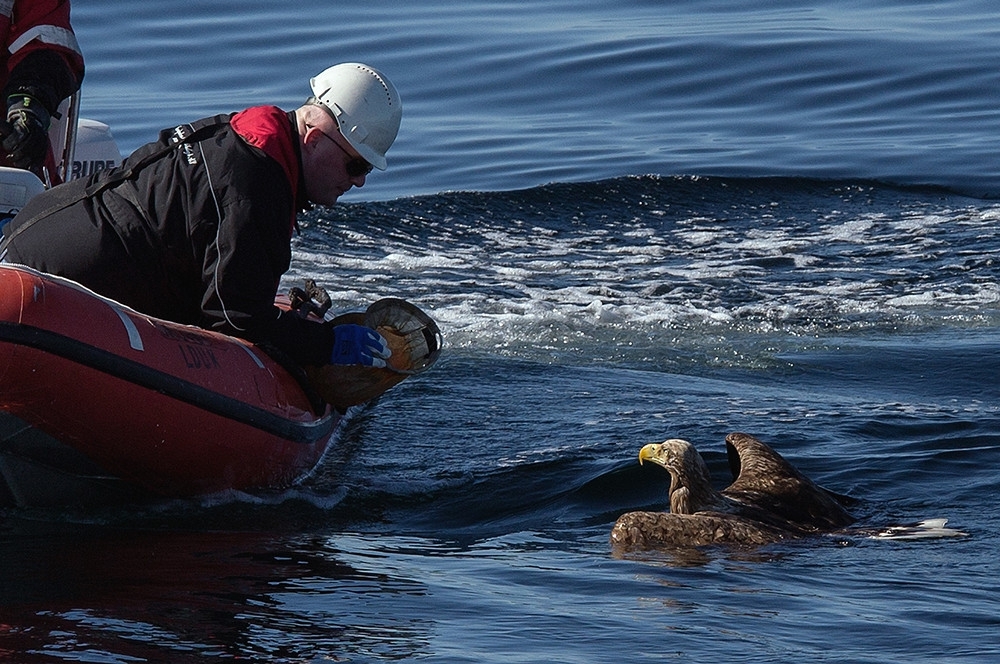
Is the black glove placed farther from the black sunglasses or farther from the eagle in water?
the eagle in water

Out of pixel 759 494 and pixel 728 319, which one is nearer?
pixel 759 494

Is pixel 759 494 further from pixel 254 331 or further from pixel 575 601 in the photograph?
pixel 254 331

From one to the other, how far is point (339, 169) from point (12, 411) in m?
1.69

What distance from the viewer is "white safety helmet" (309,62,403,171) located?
673 cm

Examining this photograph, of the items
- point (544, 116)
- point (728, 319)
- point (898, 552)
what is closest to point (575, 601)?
point (898, 552)

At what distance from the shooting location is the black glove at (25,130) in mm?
8195

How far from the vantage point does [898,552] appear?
6090mm

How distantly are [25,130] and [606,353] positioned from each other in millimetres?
3604

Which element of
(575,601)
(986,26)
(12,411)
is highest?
(986,26)

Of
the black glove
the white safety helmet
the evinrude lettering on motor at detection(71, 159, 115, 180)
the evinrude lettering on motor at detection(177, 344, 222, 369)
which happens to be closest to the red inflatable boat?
the evinrude lettering on motor at detection(177, 344, 222, 369)

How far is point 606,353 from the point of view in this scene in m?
9.76

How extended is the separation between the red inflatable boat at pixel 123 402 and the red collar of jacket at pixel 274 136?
0.75 metres

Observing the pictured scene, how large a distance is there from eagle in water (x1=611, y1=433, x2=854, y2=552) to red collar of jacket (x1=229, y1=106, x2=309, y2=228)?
6.08 feet

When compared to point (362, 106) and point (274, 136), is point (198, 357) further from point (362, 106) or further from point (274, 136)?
point (362, 106)
